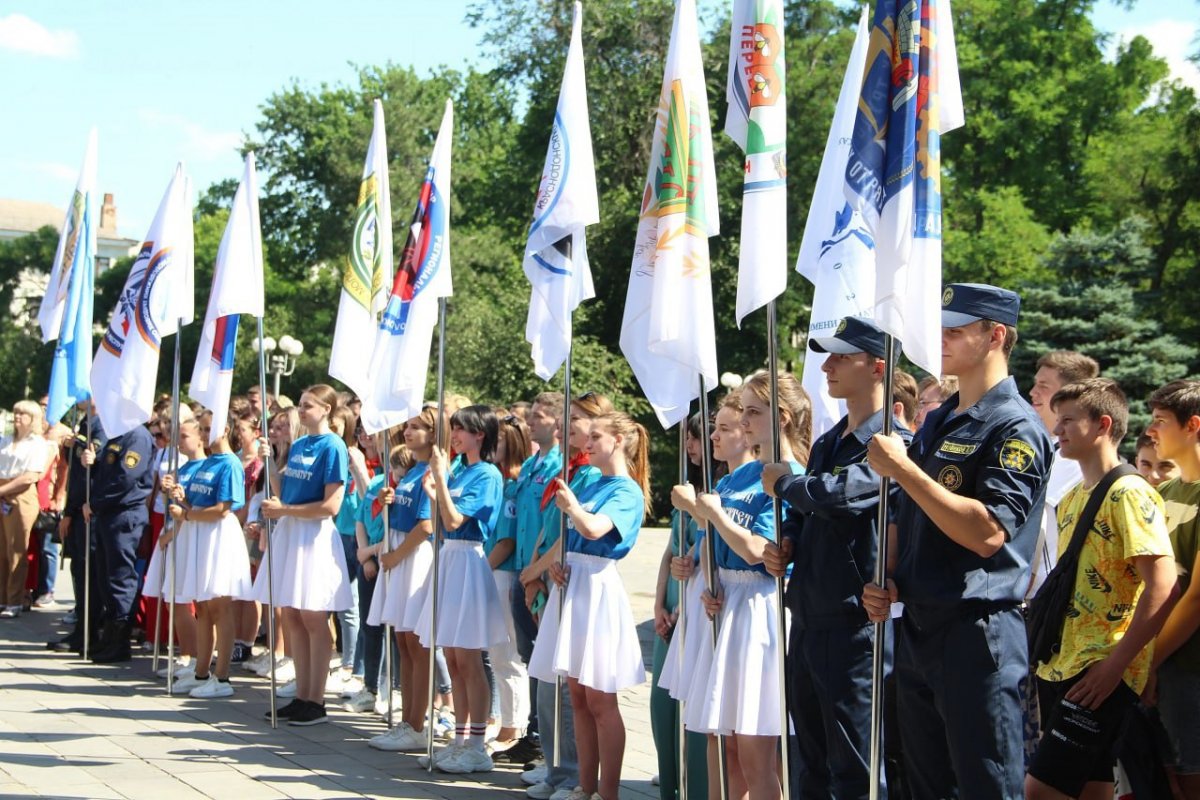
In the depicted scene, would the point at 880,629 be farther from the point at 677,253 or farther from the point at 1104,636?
the point at 677,253

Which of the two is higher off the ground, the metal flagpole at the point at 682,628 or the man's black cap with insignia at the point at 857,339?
the man's black cap with insignia at the point at 857,339

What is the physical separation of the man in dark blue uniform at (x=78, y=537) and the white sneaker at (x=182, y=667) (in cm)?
123

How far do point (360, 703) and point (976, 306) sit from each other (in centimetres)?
638

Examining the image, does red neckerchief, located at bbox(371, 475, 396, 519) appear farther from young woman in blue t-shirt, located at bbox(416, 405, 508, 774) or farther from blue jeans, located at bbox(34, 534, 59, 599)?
blue jeans, located at bbox(34, 534, 59, 599)

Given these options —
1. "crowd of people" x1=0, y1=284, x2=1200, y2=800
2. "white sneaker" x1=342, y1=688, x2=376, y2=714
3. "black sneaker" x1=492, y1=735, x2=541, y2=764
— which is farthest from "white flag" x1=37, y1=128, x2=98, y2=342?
"black sneaker" x1=492, y1=735, x2=541, y2=764

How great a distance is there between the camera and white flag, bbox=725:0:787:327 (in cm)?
539

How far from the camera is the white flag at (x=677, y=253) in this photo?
5.86m

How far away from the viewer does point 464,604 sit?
7906mm

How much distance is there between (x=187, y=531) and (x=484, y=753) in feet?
11.9

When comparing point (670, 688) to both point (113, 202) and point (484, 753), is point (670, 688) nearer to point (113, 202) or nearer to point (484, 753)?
point (484, 753)

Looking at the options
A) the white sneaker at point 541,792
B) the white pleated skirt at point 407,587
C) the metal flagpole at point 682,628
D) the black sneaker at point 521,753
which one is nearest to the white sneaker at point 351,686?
the white pleated skirt at point 407,587

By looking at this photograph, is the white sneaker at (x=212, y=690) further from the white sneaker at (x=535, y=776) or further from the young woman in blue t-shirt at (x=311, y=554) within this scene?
the white sneaker at (x=535, y=776)

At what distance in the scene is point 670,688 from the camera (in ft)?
20.6

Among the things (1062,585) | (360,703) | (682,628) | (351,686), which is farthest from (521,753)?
(1062,585)
